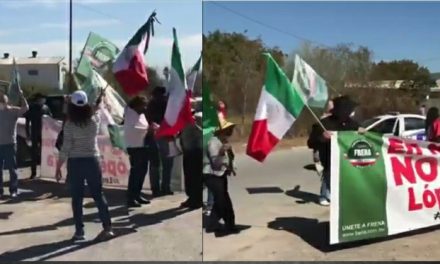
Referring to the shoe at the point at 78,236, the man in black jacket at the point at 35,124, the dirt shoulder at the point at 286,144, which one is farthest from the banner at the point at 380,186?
the man in black jacket at the point at 35,124

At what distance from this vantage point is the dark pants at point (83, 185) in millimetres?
5715

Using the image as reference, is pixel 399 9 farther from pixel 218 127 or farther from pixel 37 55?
pixel 37 55

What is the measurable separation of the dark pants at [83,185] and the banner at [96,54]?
2.38 ft

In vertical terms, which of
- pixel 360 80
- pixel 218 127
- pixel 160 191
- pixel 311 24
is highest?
pixel 311 24

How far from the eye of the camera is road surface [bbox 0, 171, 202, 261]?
5.70 m

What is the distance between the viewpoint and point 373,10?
5445mm

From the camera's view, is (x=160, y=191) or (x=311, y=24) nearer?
(x=311, y=24)

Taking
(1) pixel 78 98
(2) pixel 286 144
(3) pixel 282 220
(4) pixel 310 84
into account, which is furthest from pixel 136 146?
(4) pixel 310 84

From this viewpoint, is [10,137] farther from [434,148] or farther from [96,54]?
[434,148]

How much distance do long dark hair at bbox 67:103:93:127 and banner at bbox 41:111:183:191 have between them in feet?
0.52

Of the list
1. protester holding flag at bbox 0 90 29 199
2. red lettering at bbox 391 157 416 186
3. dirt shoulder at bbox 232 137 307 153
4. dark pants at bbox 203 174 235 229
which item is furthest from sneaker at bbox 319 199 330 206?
protester holding flag at bbox 0 90 29 199

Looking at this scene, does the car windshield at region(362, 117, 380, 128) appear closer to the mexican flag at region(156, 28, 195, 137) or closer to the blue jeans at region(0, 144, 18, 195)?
the mexican flag at region(156, 28, 195, 137)

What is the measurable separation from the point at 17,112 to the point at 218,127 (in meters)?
1.71

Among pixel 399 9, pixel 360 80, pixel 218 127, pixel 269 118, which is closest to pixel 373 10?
pixel 399 9
